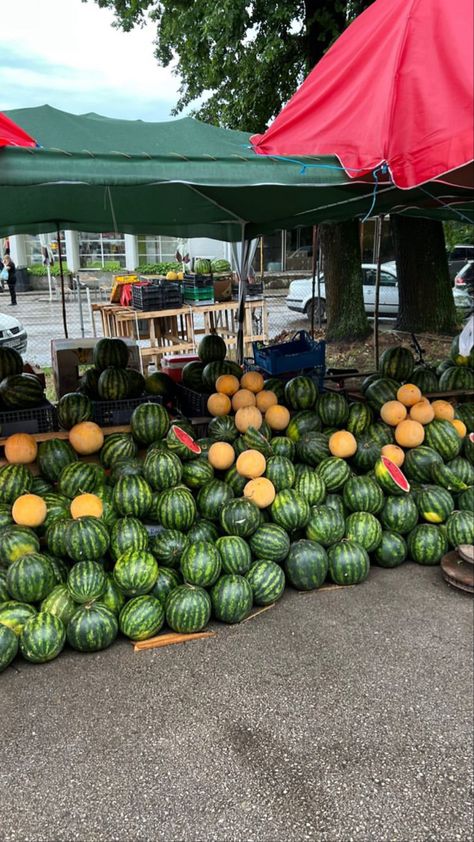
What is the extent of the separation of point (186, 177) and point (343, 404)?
90.7 inches

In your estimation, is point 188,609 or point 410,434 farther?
point 410,434

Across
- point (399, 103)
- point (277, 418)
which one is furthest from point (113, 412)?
point (399, 103)

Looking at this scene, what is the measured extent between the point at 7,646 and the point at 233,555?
1.33 meters

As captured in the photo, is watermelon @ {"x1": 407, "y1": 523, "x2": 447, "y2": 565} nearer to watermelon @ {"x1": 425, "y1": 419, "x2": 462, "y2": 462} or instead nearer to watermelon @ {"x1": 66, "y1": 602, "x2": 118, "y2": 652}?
watermelon @ {"x1": 425, "y1": 419, "x2": 462, "y2": 462}

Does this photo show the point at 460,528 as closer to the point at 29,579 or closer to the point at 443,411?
the point at 443,411

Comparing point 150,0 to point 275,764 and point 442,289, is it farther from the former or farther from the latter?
point 275,764

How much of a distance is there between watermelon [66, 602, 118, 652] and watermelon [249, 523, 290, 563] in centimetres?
100

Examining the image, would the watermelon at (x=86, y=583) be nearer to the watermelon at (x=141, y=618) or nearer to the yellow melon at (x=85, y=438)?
the watermelon at (x=141, y=618)

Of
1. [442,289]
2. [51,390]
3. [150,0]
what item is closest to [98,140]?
[51,390]

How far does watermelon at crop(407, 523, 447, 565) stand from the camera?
421 cm

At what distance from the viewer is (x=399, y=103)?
3607 millimetres

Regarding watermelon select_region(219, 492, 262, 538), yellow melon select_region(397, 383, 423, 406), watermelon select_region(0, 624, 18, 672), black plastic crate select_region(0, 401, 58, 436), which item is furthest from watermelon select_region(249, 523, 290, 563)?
black plastic crate select_region(0, 401, 58, 436)

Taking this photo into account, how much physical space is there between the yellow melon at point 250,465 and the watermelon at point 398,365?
6.59 feet

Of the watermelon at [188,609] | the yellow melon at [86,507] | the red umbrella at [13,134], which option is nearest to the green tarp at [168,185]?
Answer: the red umbrella at [13,134]
